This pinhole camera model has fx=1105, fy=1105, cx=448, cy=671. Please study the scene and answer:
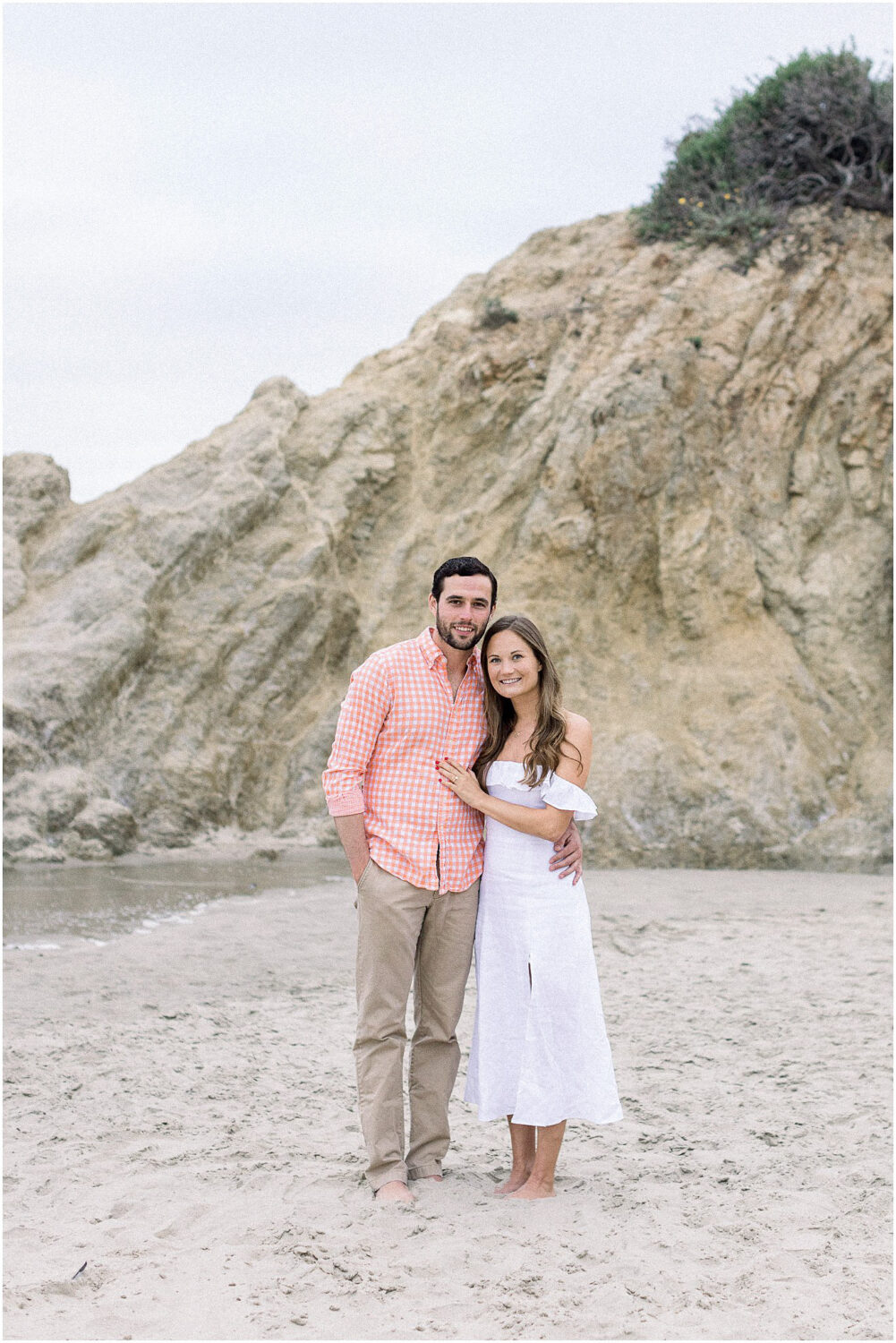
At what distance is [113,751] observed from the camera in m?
12.2

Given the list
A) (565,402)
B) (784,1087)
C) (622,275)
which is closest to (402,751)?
(784,1087)

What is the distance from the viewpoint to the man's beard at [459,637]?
3844 mm

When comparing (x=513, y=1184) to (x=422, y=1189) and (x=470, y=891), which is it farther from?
(x=470, y=891)

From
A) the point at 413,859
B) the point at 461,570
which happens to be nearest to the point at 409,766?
the point at 413,859

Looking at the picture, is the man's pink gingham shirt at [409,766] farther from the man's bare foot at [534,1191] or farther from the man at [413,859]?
the man's bare foot at [534,1191]

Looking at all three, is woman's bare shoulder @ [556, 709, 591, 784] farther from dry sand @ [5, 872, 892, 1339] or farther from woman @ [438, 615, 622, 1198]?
dry sand @ [5, 872, 892, 1339]

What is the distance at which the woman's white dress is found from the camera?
142 inches

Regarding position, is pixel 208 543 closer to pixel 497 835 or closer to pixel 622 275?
pixel 622 275

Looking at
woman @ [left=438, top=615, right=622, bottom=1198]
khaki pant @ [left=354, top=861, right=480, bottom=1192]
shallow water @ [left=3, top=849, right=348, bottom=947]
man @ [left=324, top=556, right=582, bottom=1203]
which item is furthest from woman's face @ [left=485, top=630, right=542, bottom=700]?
shallow water @ [left=3, top=849, right=348, bottom=947]

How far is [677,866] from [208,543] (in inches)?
266

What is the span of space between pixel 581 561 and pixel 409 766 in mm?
10295

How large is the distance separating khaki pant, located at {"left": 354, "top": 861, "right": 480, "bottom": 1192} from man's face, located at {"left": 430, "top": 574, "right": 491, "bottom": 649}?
84cm

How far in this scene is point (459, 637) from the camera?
3.84 meters

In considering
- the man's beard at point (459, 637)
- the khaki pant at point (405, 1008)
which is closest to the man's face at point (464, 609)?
the man's beard at point (459, 637)
